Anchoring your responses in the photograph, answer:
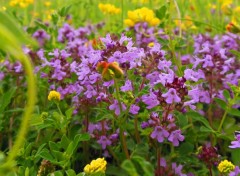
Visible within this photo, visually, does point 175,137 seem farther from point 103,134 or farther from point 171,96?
point 103,134

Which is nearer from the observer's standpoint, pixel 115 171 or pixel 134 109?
pixel 134 109

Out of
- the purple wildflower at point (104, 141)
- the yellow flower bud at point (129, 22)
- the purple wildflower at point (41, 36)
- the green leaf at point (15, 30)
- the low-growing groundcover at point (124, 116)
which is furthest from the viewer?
the purple wildflower at point (41, 36)

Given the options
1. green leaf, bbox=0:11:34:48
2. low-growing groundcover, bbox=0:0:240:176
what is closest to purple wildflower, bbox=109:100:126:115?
low-growing groundcover, bbox=0:0:240:176

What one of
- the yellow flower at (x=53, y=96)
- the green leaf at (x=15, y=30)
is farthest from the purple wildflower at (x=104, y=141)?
the green leaf at (x=15, y=30)

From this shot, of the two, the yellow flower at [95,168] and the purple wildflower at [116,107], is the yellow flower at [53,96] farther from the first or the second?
the yellow flower at [95,168]

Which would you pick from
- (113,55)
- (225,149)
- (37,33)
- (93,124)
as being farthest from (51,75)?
(37,33)

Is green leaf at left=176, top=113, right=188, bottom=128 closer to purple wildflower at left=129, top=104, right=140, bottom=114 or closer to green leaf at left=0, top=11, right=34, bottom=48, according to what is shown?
purple wildflower at left=129, top=104, right=140, bottom=114

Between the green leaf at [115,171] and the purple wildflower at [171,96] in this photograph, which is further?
the green leaf at [115,171]

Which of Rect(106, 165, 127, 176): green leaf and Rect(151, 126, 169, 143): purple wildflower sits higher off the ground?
Rect(151, 126, 169, 143): purple wildflower

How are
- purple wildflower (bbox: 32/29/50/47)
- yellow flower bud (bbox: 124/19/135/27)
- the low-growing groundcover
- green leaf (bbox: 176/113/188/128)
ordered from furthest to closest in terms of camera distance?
purple wildflower (bbox: 32/29/50/47) < yellow flower bud (bbox: 124/19/135/27) < green leaf (bbox: 176/113/188/128) < the low-growing groundcover

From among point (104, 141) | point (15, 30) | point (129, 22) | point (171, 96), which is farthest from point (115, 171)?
point (129, 22)

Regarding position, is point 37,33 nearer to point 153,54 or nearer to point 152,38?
point 152,38

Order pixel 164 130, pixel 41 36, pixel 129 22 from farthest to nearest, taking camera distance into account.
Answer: pixel 41 36 < pixel 129 22 < pixel 164 130
